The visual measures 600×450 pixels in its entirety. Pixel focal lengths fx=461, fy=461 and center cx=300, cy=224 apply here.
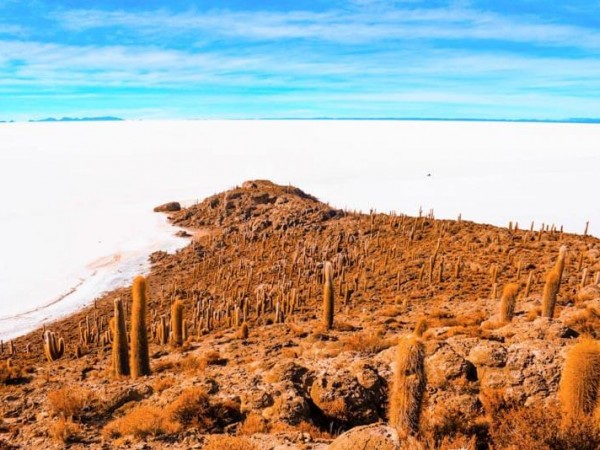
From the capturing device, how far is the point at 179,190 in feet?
313

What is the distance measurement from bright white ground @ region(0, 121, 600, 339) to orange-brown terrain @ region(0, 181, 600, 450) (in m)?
10.1

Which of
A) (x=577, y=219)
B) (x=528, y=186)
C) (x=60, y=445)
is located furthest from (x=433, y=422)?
(x=528, y=186)

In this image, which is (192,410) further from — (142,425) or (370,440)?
(370,440)

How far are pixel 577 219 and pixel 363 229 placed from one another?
40.5m

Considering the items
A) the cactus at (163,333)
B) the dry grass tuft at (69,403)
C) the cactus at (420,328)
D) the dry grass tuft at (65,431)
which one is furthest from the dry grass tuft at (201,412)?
the cactus at (163,333)

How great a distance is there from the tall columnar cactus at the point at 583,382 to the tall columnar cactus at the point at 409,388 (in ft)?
9.07

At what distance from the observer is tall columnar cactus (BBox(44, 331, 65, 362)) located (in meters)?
22.2

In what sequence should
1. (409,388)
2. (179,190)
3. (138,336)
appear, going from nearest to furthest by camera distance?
(409,388), (138,336), (179,190)

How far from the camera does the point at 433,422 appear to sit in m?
9.16

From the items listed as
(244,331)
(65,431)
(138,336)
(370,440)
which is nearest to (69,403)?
(65,431)

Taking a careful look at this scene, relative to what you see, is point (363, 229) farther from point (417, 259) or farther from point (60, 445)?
point (60, 445)

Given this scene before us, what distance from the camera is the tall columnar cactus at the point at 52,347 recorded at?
2222cm

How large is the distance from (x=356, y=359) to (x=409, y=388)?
4587 millimetres

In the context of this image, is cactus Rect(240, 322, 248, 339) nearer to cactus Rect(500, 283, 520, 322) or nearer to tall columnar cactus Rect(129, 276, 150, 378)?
tall columnar cactus Rect(129, 276, 150, 378)
